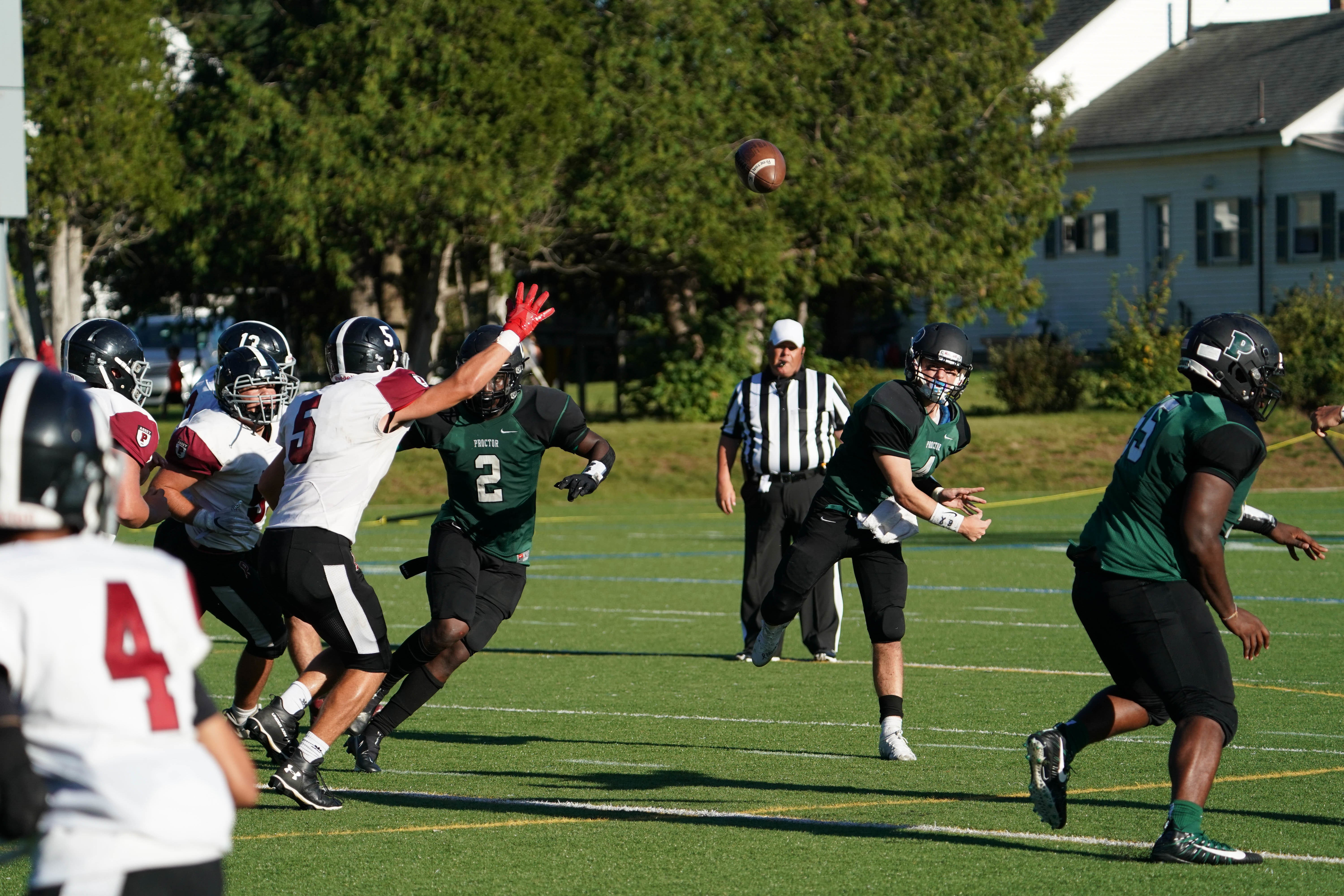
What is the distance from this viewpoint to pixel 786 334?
10969 millimetres

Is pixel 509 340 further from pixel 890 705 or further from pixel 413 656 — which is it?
pixel 890 705

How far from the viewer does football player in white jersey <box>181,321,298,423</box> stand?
759 cm

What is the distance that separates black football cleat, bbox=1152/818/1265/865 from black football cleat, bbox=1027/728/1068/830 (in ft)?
1.11

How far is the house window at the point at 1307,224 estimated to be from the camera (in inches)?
1500

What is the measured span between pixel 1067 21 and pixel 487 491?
131 feet

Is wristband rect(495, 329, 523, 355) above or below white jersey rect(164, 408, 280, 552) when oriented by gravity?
above

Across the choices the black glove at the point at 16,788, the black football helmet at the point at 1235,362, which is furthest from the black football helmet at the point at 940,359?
the black glove at the point at 16,788

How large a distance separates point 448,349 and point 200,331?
9.10m

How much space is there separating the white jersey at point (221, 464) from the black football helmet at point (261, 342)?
11.9 inches

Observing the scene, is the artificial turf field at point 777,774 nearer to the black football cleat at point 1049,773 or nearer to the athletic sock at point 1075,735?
the black football cleat at point 1049,773

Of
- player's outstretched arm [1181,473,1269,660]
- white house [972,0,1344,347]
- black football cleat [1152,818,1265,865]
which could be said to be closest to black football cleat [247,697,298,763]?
black football cleat [1152,818,1265,865]

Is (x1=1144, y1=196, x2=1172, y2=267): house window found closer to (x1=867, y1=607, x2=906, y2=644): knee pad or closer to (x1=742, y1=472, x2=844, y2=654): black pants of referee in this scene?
(x1=742, y1=472, x2=844, y2=654): black pants of referee

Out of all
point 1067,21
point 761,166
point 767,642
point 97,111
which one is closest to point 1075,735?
point 767,642

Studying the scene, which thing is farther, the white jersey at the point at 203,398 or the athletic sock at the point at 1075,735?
→ the white jersey at the point at 203,398
